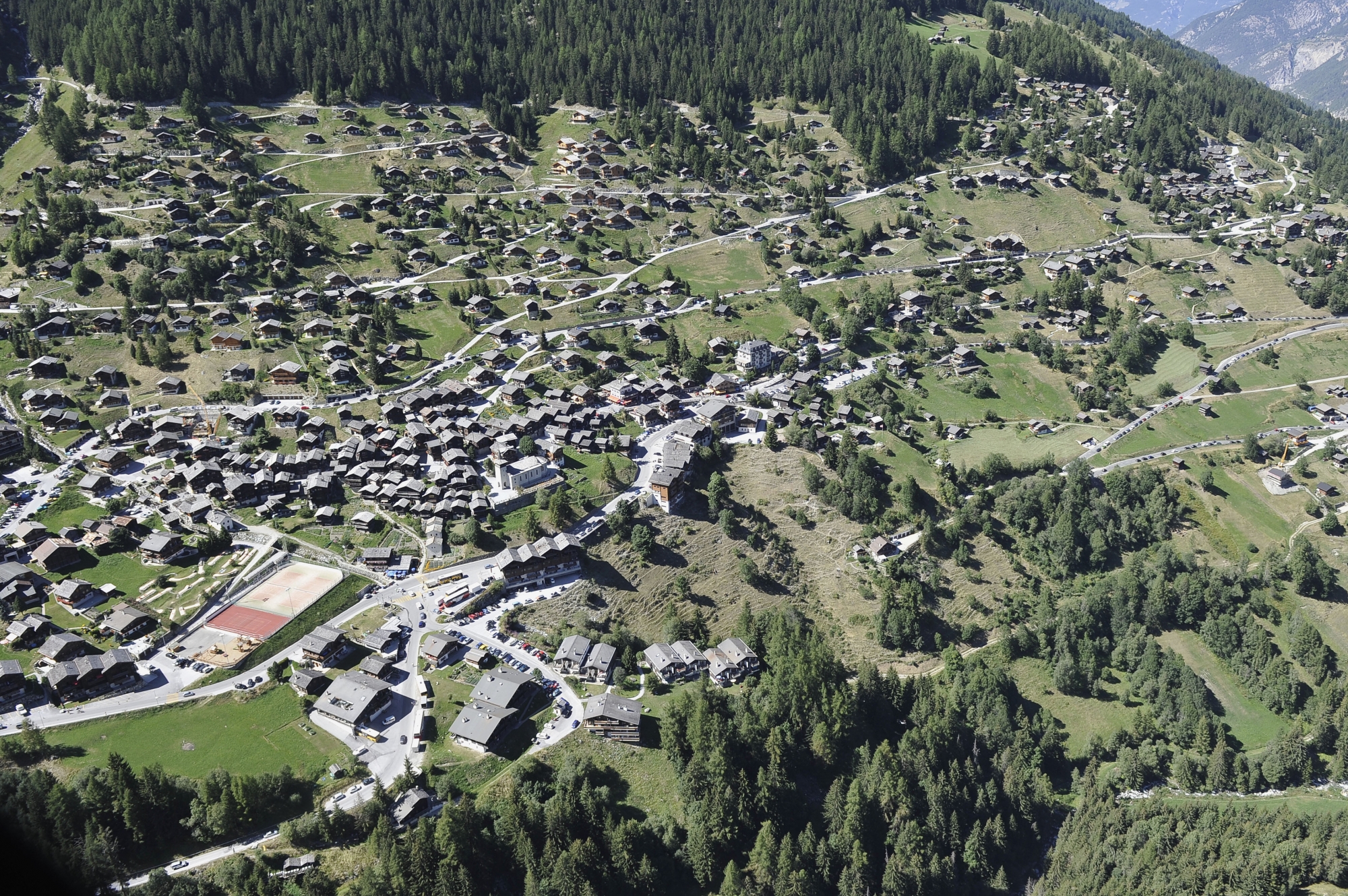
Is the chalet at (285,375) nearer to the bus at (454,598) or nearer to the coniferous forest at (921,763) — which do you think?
the coniferous forest at (921,763)

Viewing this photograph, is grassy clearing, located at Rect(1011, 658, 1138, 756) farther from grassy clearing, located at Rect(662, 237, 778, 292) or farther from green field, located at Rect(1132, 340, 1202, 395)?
grassy clearing, located at Rect(662, 237, 778, 292)

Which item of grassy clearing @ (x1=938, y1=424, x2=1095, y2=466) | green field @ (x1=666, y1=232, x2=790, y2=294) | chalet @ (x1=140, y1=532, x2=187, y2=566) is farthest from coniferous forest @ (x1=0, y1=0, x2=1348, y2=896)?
chalet @ (x1=140, y1=532, x2=187, y2=566)

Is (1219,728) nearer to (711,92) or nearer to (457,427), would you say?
(457,427)

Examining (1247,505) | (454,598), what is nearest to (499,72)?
(454,598)

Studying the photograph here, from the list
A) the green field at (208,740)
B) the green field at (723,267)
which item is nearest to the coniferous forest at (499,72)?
the green field at (723,267)

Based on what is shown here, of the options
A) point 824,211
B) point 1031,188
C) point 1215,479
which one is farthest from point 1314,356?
point 824,211

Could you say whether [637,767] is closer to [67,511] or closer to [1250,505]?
[67,511]
